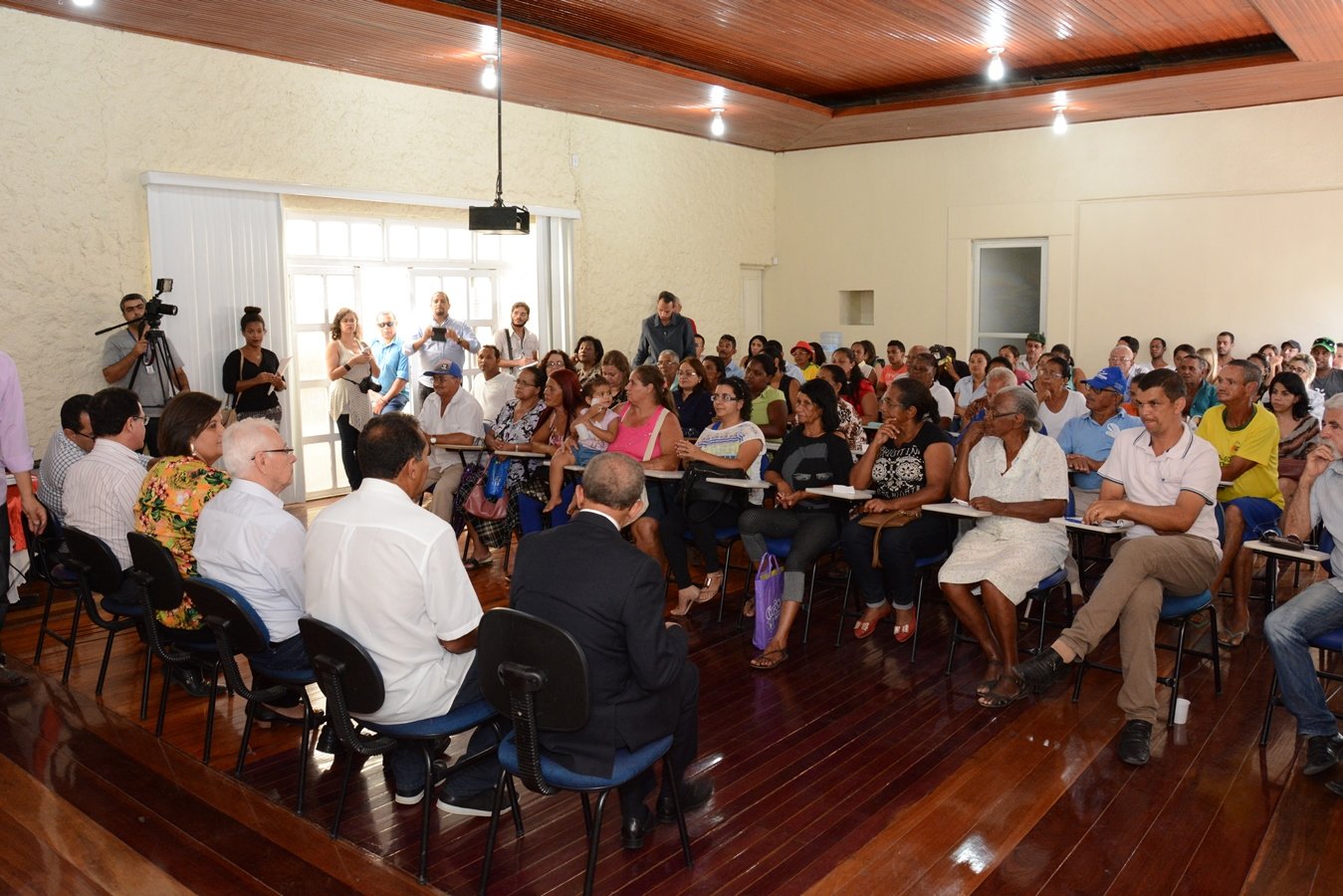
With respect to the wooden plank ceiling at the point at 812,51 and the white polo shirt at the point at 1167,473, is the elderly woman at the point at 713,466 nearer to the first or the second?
the white polo shirt at the point at 1167,473

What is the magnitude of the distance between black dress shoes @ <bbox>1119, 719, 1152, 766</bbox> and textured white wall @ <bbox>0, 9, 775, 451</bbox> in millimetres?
7005

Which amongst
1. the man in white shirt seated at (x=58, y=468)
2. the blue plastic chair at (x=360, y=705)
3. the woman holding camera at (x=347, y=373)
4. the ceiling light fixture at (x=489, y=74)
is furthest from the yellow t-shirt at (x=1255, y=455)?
the woman holding camera at (x=347, y=373)

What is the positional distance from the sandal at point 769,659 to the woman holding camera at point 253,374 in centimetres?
479

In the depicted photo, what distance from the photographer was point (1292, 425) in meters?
6.11

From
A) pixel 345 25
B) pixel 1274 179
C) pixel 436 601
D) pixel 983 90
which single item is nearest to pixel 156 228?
pixel 345 25

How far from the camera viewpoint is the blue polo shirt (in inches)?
226

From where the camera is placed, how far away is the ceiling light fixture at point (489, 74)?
320 inches

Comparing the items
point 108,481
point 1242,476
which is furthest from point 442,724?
point 1242,476

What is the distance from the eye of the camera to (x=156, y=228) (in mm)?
7809

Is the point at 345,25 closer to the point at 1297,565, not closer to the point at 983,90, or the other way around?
the point at 983,90

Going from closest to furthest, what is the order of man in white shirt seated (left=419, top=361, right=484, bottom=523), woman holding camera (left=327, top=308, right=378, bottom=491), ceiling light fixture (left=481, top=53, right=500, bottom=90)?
man in white shirt seated (left=419, top=361, right=484, bottom=523) < ceiling light fixture (left=481, top=53, right=500, bottom=90) < woman holding camera (left=327, top=308, right=378, bottom=491)

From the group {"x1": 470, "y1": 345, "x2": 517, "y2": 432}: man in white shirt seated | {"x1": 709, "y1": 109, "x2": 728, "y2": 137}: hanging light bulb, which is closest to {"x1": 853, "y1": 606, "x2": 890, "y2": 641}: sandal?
{"x1": 470, "y1": 345, "x2": 517, "y2": 432}: man in white shirt seated

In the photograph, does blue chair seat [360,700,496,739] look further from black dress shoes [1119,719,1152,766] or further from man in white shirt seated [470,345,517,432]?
man in white shirt seated [470,345,517,432]

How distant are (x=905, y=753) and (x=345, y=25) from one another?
5.94m
